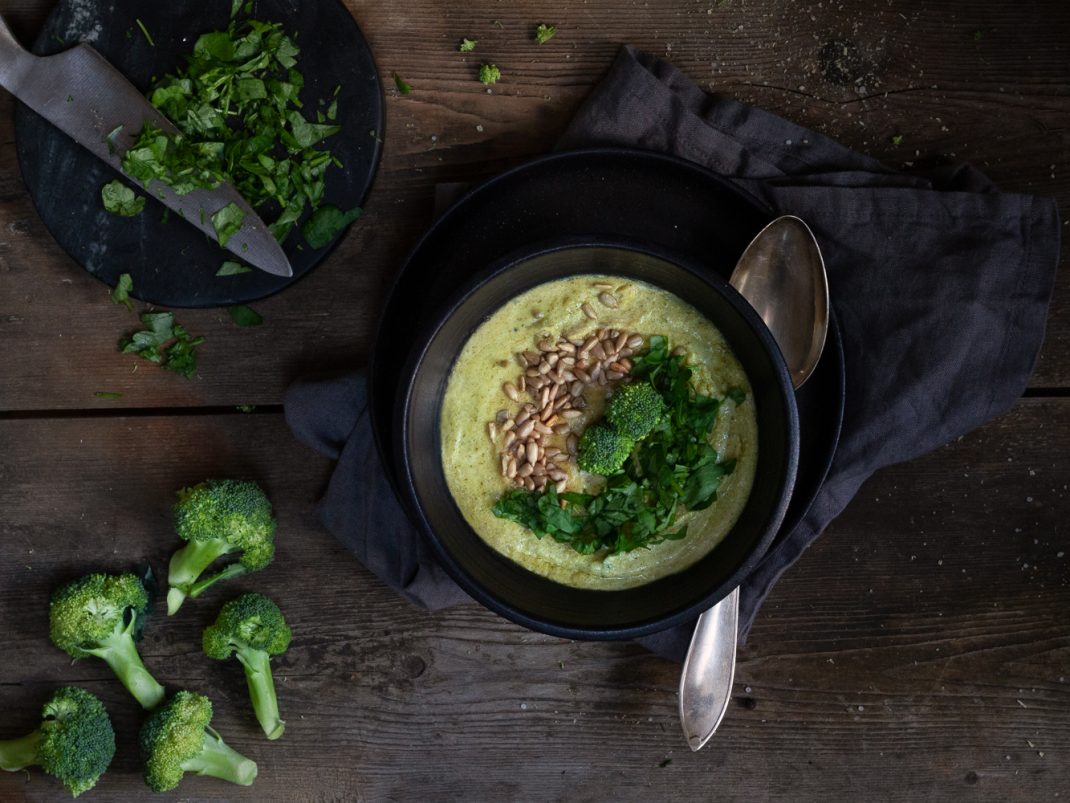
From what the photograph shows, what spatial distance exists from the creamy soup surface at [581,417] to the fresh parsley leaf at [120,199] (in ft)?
3.43

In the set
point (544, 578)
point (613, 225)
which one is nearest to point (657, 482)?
point (544, 578)

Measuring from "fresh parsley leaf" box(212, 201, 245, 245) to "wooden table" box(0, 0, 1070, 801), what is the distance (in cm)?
24

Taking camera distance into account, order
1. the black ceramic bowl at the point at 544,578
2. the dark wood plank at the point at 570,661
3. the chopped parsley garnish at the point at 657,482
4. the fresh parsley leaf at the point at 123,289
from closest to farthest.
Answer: the black ceramic bowl at the point at 544,578 < the chopped parsley garnish at the point at 657,482 < the fresh parsley leaf at the point at 123,289 < the dark wood plank at the point at 570,661

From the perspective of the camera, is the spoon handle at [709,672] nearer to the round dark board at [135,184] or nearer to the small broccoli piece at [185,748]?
the small broccoli piece at [185,748]

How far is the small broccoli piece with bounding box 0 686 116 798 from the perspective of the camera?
2.63 meters

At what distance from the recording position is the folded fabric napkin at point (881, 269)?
2.43m

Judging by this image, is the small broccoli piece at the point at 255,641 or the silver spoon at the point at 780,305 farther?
the small broccoli piece at the point at 255,641

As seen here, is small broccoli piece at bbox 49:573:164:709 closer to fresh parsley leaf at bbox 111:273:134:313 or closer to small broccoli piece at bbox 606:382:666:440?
fresh parsley leaf at bbox 111:273:134:313

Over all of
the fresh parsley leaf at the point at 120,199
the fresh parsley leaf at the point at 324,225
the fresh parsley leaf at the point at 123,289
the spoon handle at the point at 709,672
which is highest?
the fresh parsley leaf at the point at 120,199

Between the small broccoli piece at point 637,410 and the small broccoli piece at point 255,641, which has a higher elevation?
the small broccoli piece at point 637,410

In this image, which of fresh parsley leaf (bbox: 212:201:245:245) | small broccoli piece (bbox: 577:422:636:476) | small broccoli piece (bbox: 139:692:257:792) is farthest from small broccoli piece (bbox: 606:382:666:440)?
small broccoli piece (bbox: 139:692:257:792)

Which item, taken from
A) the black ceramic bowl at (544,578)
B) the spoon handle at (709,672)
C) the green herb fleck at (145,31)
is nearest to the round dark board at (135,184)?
the green herb fleck at (145,31)

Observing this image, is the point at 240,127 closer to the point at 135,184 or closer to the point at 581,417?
the point at 135,184

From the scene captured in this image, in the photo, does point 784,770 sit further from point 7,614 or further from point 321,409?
point 7,614
